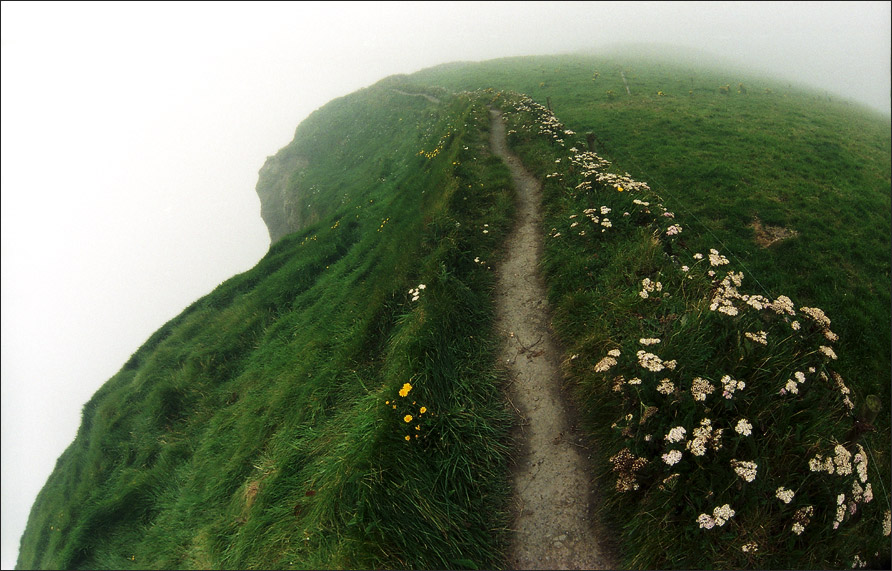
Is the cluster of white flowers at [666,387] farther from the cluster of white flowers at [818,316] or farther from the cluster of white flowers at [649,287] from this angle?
the cluster of white flowers at [818,316]

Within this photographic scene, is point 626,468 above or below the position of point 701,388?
below

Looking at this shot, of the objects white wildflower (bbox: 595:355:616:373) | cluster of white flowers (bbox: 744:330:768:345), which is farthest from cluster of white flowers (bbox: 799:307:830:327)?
white wildflower (bbox: 595:355:616:373)

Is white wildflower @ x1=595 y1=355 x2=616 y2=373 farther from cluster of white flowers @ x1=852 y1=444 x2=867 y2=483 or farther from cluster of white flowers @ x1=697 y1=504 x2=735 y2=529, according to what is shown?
cluster of white flowers @ x1=852 y1=444 x2=867 y2=483

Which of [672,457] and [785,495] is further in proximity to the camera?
[672,457]

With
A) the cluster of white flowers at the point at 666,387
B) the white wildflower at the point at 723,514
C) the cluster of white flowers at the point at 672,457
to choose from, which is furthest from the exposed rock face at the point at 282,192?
the white wildflower at the point at 723,514

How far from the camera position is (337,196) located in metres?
25.0

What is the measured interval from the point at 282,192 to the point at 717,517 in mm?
40359

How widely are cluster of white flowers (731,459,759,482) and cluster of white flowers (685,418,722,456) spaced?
0.22m

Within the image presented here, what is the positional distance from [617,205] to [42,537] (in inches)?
835

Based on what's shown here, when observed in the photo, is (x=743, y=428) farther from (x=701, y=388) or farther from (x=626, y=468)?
(x=626, y=468)

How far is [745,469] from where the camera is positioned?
13.1 feet

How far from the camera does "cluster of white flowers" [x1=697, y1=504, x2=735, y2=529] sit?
12.5ft

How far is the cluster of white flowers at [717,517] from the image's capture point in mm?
3797

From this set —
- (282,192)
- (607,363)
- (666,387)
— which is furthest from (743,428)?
(282,192)
